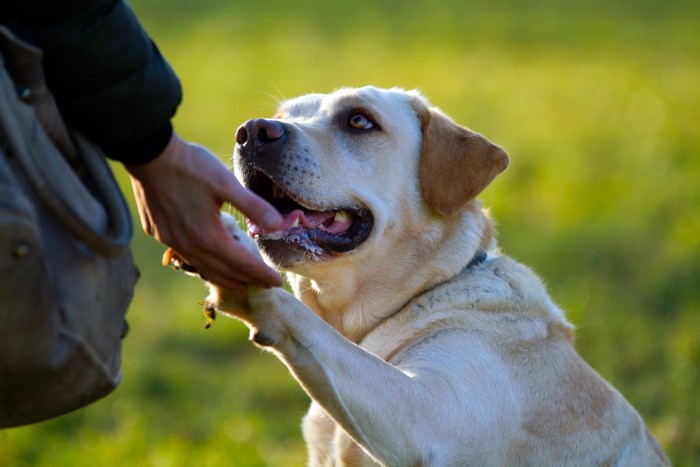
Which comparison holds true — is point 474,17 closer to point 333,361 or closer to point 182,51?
point 182,51

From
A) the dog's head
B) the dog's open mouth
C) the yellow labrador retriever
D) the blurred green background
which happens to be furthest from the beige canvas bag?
the blurred green background

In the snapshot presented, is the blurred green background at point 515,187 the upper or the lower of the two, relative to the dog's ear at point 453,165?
lower

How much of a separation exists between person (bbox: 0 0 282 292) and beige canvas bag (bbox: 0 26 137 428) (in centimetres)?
7

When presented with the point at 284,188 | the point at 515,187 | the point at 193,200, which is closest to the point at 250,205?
the point at 193,200

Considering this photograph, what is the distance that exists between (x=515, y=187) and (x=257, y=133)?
6.17m

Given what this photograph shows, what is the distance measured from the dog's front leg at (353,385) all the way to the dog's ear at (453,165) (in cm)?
100

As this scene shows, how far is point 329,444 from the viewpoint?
13.1ft

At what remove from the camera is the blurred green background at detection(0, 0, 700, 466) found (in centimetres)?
620

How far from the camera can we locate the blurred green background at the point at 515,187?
6.20m

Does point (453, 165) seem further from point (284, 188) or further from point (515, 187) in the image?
point (515, 187)

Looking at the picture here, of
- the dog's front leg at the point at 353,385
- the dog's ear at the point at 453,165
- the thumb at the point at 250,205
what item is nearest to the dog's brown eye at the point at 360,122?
the dog's ear at the point at 453,165

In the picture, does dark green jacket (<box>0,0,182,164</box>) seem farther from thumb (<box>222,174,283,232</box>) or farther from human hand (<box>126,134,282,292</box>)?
→ thumb (<box>222,174,283,232</box>)

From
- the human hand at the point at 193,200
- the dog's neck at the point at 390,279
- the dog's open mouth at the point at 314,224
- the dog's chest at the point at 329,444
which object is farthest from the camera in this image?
the dog's neck at the point at 390,279

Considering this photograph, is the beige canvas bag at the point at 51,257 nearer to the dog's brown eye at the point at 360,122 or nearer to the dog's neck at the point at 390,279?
the dog's neck at the point at 390,279
